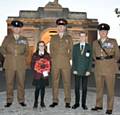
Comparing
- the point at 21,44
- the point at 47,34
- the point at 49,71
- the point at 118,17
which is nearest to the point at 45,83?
the point at 49,71

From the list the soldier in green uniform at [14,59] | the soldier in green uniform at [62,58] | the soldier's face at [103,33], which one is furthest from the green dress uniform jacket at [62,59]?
the soldier's face at [103,33]

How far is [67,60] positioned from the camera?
10.5m

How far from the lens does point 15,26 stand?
1041 centimetres

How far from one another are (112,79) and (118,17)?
3196cm

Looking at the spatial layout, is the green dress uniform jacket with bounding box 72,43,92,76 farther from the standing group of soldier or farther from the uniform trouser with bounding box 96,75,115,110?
the uniform trouser with bounding box 96,75,115,110

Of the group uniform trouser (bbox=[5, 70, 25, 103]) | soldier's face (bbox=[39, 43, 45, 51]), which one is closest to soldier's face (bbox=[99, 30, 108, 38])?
soldier's face (bbox=[39, 43, 45, 51])

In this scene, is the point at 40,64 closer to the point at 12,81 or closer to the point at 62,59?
the point at 62,59

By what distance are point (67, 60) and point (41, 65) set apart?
0.71m

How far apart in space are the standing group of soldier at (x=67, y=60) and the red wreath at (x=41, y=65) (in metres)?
0.23

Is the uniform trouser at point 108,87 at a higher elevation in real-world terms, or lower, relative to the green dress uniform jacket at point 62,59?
lower

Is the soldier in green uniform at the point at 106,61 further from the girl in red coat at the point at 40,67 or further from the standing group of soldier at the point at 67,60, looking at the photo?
the girl in red coat at the point at 40,67

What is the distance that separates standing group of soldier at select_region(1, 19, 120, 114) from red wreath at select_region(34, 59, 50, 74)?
0.23 m

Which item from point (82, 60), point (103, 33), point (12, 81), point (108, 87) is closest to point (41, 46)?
point (82, 60)

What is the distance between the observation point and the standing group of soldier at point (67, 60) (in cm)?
991
